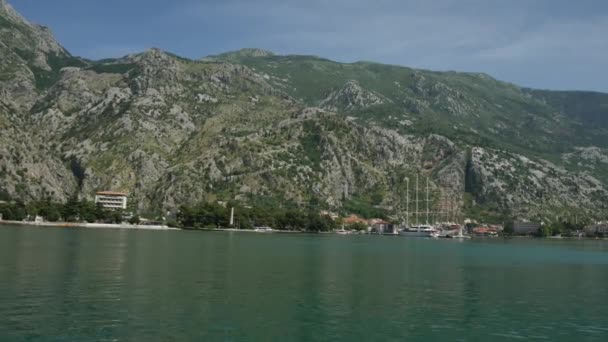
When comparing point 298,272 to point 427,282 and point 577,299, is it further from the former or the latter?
point 577,299

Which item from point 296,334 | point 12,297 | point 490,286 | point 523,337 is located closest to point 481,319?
point 523,337

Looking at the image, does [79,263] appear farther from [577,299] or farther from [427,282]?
[577,299]

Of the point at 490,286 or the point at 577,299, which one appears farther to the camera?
the point at 490,286

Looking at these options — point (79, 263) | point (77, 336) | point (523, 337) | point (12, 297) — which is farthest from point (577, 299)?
point (79, 263)

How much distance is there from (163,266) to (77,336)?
4645 centimetres

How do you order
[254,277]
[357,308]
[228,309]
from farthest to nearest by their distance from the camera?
[254,277] < [357,308] < [228,309]

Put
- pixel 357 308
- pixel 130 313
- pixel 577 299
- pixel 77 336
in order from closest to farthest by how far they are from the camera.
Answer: pixel 77 336 → pixel 130 313 → pixel 357 308 → pixel 577 299

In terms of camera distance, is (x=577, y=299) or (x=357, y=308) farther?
(x=577, y=299)

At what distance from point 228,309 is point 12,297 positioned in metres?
18.9

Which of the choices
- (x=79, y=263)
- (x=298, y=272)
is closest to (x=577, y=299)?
(x=298, y=272)

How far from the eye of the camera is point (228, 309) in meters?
50.0

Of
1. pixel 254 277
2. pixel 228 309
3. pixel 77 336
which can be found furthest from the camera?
pixel 254 277

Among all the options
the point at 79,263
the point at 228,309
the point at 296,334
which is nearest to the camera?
the point at 296,334

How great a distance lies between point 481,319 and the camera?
50531mm
